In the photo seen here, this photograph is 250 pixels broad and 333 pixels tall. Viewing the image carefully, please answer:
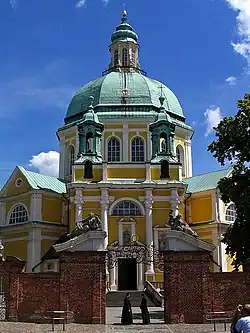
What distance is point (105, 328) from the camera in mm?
17172

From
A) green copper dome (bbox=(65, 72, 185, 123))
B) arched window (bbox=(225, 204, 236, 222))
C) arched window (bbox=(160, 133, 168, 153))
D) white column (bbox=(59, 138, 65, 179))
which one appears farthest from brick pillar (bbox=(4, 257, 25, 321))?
white column (bbox=(59, 138, 65, 179))

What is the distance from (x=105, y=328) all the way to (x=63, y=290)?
2.05m

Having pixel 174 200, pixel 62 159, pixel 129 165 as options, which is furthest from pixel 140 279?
pixel 62 159

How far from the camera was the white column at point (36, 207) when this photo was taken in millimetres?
41656

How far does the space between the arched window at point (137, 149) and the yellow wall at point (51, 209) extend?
6.85m

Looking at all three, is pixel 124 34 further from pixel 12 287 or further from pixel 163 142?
pixel 12 287

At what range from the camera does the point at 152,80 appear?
49312 mm

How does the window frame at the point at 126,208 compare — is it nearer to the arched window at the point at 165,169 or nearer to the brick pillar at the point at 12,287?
the arched window at the point at 165,169

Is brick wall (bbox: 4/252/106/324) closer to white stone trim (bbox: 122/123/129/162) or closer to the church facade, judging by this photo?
the church facade

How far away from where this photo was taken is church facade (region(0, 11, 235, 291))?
3900 cm

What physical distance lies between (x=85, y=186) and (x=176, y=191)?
642 centimetres

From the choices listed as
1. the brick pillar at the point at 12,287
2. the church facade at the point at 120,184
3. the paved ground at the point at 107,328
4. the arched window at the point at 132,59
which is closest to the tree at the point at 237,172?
the paved ground at the point at 107,328

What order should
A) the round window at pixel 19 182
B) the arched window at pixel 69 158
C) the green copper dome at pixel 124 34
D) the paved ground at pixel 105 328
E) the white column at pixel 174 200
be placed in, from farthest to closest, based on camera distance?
the green copper dome at pixel 124 34, the arched window at pixel 69 158, the round window at pixel 19 182, the white column at pixel 174 200, the paved ground at pixel 105 328

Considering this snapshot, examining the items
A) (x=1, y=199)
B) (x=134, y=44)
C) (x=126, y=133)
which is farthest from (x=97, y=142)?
(x=134, y=44)
